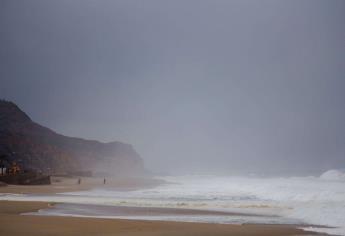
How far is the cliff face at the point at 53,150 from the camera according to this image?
106062 millimetres

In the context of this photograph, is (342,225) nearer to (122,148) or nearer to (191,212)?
(191,212)

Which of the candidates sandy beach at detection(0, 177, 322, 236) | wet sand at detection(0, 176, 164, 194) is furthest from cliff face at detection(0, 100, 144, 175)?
sandy beach at detection(0, 177, 322, 236)

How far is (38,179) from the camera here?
51.6m

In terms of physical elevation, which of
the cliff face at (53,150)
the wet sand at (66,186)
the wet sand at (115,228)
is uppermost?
the cliff face at (53,150)

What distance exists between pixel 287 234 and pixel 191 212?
735cm

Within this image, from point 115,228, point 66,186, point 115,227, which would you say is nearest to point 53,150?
point 66,186

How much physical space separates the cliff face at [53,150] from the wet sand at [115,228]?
7323cm

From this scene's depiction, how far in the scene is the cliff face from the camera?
106 m

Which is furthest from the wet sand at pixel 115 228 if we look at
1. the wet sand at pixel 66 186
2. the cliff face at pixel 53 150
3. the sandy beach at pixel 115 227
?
the cliff face at pixel 53 150

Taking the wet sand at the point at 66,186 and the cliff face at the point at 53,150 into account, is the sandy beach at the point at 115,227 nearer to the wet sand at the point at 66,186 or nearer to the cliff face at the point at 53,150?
the wet sand at the point at 66,186

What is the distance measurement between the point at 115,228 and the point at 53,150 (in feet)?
363

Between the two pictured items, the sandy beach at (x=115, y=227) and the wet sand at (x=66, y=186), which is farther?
the wet sand at (x=66, y=186)

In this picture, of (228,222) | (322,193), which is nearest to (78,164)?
(322,193)

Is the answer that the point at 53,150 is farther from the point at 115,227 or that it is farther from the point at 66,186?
the point at 115,227
